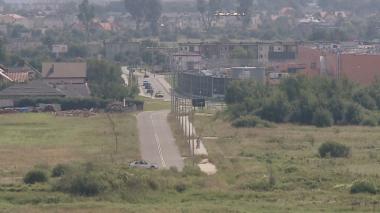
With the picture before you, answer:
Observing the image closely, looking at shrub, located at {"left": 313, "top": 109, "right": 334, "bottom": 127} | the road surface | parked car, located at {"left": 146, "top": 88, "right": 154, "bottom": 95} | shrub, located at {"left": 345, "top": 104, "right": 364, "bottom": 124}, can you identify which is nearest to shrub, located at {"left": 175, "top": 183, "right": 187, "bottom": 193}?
shrub, located at {"left": 313, "top": 109, "right": 334, "bottom": 127}

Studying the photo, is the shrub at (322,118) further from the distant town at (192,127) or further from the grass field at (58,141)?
the grass field at (58,141)

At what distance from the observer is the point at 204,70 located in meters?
A: 42.4

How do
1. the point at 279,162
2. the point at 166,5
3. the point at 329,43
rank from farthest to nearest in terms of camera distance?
the point at 166,5 < the point at 329,43 < the point at 279,162

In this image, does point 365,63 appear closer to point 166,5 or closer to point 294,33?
point 294,33

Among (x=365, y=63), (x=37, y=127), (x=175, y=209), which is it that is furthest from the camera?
(x=365, y=63)

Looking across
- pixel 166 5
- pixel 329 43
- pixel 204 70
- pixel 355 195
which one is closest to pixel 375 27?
pixel 329 43

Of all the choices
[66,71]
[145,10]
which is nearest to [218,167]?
[66,71]

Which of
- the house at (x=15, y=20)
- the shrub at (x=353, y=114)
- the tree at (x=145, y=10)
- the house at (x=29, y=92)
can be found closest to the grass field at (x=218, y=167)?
the shrub at (x=353, y=114)

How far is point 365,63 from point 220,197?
22277 mm

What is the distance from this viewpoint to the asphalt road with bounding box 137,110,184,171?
23125 mm

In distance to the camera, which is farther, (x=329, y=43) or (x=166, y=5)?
(x=166, y=5)

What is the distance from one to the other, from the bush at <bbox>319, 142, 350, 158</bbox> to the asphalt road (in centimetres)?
241

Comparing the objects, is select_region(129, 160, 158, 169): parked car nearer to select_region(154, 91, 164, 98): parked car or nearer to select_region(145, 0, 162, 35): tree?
select_region(154, 91, 164, 98): parked car

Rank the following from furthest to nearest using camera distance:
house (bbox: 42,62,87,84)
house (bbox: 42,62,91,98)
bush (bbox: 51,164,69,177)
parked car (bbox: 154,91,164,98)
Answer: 1. house (bbox: 42,62,87,84)
2. parked car (bbox: 154,91,164,98)
3. house (bbox: 42,62,91,98)
4. bush (bbox: 51,164,69,177)
